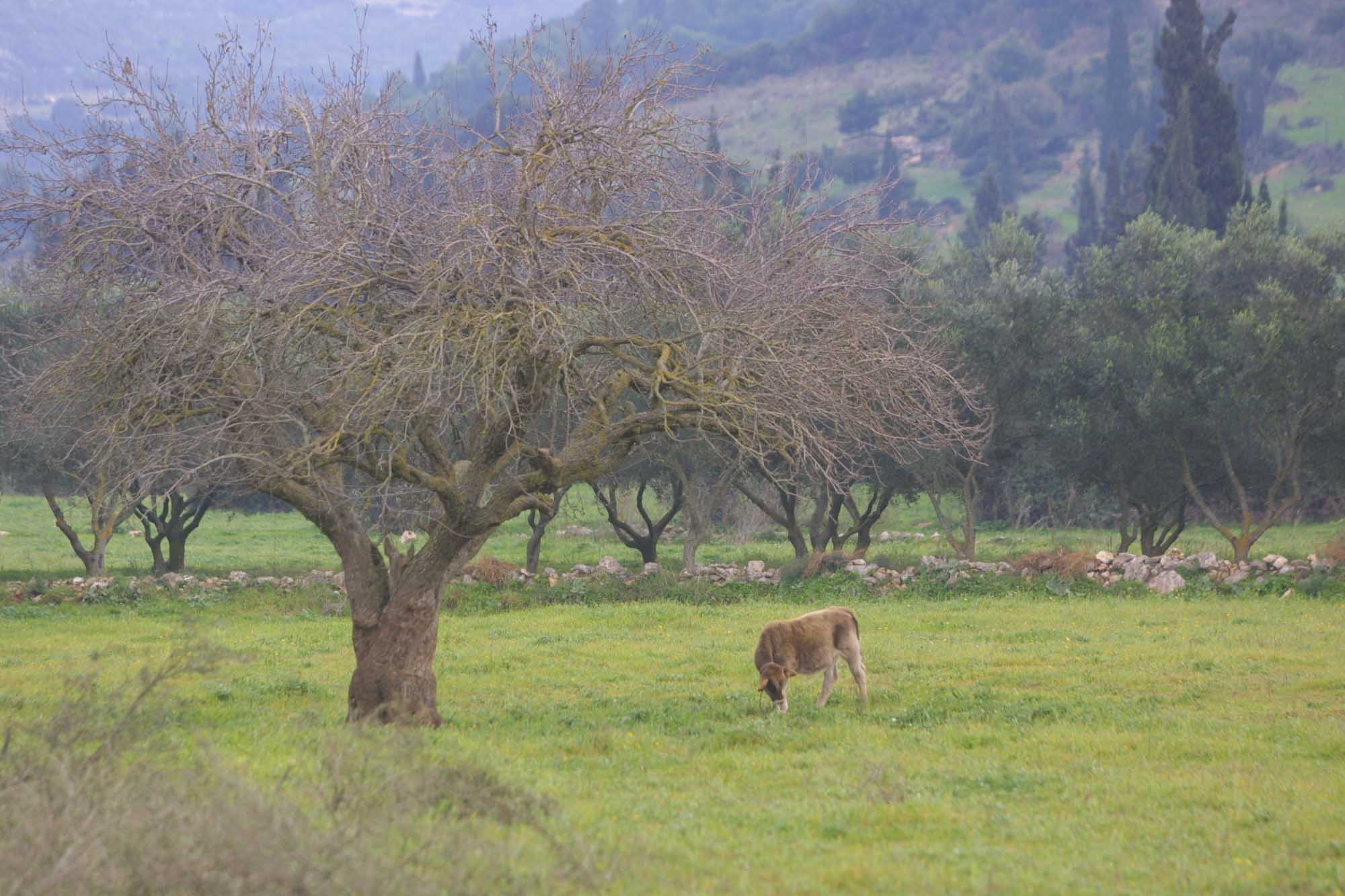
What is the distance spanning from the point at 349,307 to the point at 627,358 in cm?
272

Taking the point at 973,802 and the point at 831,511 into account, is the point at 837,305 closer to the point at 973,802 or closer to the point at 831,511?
the point at 973,802

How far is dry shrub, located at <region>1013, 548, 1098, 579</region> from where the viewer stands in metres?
26.2

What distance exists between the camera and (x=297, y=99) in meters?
13.5

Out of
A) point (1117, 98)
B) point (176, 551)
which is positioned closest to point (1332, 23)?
point (1117, 98)

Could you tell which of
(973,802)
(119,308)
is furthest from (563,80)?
(973,802)

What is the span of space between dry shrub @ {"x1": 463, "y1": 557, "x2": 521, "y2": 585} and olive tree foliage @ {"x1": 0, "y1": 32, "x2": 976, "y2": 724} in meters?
14.4

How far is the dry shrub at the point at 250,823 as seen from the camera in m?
5.84

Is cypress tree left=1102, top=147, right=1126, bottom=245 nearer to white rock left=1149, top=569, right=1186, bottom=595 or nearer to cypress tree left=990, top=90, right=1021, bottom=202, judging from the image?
cypress tree left=990, top=90, right=1021, bottom=202

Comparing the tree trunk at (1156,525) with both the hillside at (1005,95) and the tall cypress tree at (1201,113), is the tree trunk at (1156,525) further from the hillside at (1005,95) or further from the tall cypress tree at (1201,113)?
the hillside at (1005,95)

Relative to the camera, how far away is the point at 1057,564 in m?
26.7

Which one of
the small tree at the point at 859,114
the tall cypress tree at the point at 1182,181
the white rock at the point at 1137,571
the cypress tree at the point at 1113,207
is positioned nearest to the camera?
the white rock at the point at 1137,571

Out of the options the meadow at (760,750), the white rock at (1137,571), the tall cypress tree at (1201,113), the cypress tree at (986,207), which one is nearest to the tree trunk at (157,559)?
the meadow at (760,750)

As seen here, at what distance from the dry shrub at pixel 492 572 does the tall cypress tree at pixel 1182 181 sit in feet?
168

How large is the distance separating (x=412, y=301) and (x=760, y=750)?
5.29 meters
